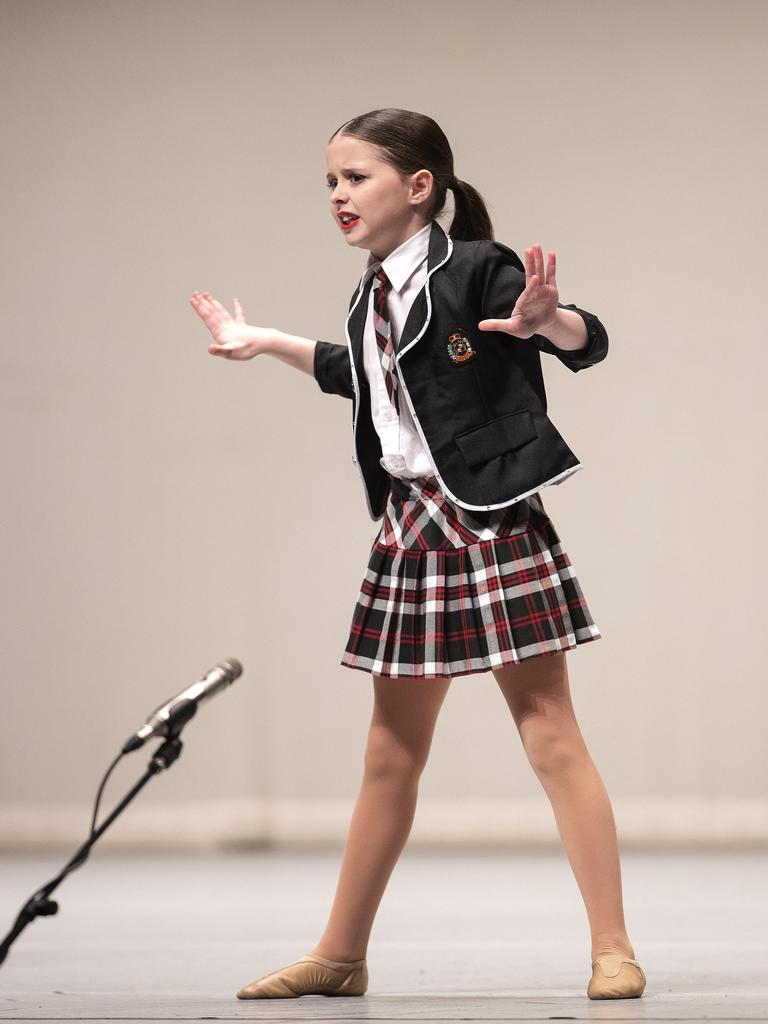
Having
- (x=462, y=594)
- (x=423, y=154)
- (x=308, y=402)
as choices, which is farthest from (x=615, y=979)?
(x=308, y=402)

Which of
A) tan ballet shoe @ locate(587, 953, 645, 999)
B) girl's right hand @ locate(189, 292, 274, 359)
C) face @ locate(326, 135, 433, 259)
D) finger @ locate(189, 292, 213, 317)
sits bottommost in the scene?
tan ballet shoe @ locate(587, 953, 645, 999)

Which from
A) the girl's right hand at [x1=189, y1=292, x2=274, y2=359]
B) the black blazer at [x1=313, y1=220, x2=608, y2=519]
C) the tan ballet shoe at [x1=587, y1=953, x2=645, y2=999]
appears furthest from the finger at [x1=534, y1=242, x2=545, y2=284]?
the tan ballet shoe at [x1=587, y1=953, x2=645, y2=999]

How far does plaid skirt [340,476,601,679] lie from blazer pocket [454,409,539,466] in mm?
72

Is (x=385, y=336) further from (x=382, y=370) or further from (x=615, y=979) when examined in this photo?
(x=615, y=979)

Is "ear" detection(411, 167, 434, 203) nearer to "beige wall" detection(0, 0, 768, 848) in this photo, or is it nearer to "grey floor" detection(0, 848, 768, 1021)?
"grey floor" detection(0, 848, 768, 1021)

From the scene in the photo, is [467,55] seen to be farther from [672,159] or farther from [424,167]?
[424,167]

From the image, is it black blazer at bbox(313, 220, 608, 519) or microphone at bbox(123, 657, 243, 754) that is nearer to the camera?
microphone at bbox(123, 657, 243, 754)

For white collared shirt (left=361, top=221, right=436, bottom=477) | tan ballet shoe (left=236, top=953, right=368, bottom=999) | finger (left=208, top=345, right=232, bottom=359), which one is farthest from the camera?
finger (left=208, top=345, right=232, bottom=359)

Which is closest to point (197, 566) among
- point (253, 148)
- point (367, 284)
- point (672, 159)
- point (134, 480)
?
point (134, 480)

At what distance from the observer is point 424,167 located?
5.62 ft

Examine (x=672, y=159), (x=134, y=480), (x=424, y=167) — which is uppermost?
(x=672, y=159)

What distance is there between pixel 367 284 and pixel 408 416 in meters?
0.21

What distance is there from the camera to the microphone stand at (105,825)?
3.37 feet

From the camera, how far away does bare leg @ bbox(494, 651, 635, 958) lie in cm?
154
